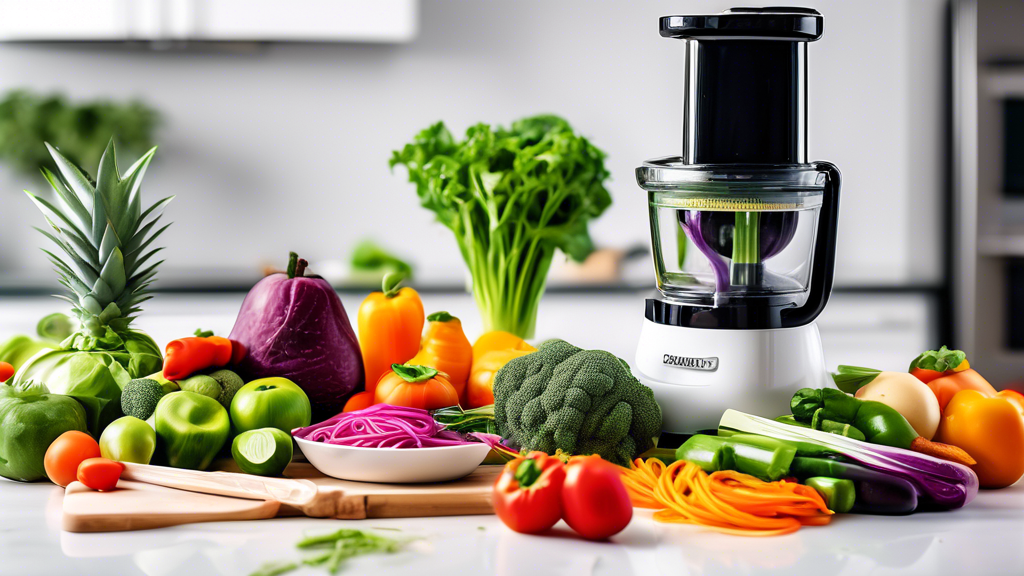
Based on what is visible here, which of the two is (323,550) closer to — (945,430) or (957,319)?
(945,430)

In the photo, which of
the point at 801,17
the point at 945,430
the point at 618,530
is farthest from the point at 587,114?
the point at 618,530

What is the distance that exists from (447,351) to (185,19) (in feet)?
8.47

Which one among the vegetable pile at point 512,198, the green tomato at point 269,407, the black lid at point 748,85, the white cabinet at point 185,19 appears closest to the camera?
the green tomato at point 269,407

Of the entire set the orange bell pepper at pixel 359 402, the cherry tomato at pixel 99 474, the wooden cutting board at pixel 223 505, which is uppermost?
the orange bell pepper at pixel 359 402

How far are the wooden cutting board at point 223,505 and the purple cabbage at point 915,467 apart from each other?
40 centimetres

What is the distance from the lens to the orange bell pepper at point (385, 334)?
146 centimetres

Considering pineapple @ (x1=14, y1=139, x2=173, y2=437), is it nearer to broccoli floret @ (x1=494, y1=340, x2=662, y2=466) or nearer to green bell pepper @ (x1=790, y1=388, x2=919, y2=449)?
broccoli floret @ (x1=494, y1=340, x2=662, y2=466)

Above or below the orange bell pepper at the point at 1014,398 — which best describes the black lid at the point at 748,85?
above

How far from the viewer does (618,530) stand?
93cm

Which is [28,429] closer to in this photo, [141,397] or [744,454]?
[141,397]

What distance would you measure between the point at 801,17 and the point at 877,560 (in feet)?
2.49

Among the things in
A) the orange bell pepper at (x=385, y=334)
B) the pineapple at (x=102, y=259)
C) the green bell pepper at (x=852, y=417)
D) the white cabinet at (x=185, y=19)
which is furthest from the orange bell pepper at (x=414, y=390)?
the white cabinet at (x=185, y=19)

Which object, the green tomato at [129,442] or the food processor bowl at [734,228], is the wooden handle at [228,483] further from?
the food processor bowl at [734,228]

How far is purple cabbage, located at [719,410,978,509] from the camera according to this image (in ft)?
3.35
